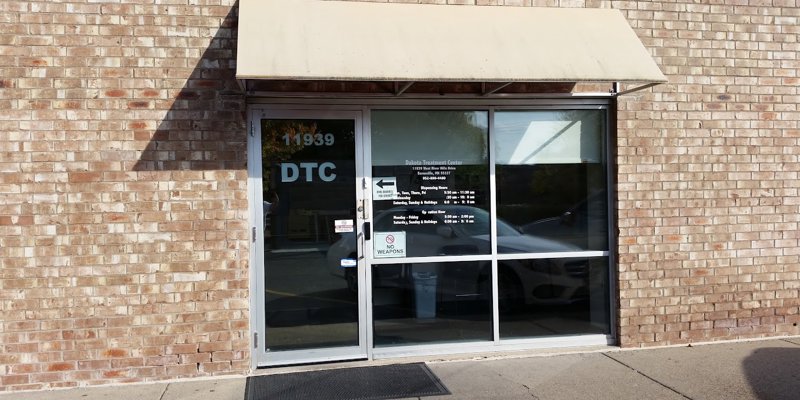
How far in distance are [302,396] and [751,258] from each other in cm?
453

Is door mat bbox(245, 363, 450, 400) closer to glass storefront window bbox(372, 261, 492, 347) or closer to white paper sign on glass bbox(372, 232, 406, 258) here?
glass storefront window bbox(372, 261, 492, 347)

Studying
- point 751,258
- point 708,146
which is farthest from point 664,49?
point 751,258

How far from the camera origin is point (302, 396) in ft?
16.3

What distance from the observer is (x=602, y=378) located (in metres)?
5.37

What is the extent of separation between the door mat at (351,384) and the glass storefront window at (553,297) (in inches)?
43.9

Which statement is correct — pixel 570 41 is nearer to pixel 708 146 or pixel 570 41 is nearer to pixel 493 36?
pixel 493 36

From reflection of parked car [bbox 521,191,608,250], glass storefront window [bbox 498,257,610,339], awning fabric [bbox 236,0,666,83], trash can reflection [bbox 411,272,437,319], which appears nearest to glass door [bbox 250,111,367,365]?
trash can reflection [bbox 411,272,437,319]

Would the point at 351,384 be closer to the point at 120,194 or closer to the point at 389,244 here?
the point at 389,244

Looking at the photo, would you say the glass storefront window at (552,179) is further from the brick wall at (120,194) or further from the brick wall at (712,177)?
the brick wall at (120,194)

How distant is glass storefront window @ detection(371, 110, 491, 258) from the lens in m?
5.93

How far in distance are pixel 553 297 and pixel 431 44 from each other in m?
2.75

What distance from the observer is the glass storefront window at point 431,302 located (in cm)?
597

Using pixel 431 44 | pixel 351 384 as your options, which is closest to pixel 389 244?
pixel 351 384

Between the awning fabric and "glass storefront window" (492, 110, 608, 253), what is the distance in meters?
0.85
